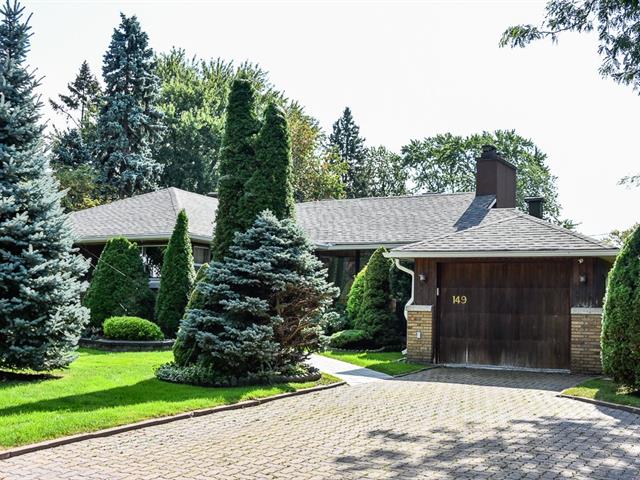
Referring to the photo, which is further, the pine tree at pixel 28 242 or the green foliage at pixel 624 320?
the pine tree at pixel 28 242

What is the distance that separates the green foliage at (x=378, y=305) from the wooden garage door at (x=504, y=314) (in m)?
2.59

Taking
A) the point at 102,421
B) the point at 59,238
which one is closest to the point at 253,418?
the point at 102,421

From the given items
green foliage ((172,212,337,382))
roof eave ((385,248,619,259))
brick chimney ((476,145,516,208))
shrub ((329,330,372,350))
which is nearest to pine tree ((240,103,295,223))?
green foliage ((172,212,337,382))

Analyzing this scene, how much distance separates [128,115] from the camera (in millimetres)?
38906

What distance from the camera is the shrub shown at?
58.4 ft

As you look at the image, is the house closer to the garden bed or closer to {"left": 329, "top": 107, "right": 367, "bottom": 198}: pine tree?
the garden bed

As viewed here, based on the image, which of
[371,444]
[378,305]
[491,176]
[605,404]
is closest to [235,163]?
[371,444]

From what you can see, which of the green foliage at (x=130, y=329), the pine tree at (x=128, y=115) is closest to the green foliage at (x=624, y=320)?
the green foliage at (x=130, y=329)

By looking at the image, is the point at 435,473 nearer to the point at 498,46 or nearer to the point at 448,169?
the point at 498,46

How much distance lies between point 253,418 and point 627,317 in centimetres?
625

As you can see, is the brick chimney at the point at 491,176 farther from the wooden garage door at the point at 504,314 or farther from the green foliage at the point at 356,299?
the wooden garage door at the point at 504,314

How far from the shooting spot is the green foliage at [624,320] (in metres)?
10.4

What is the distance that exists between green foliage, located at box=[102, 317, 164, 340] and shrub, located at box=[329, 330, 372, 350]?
475 cm

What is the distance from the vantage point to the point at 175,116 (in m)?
43.4
